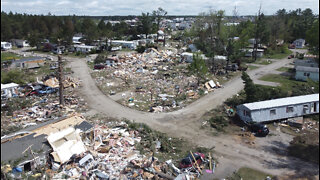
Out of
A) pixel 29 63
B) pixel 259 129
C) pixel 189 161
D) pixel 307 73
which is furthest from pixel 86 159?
pixel 29 63

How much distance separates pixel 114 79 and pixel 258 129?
20.1 metres

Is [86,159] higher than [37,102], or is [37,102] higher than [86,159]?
[37,102]

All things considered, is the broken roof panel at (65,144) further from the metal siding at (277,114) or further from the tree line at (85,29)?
the tree line at (85,29)

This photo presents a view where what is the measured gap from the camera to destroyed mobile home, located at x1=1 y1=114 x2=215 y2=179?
11816 millimetres

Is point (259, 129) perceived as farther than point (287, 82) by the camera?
No

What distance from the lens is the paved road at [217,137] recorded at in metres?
13.5

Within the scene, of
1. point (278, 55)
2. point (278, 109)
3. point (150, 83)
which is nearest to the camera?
point (278, 109)

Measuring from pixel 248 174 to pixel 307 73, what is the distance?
924 inches

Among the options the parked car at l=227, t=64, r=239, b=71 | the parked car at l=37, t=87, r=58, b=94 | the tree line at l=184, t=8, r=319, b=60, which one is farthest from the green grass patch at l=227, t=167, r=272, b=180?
the parked car at l=227, t=64, r=239, b=71

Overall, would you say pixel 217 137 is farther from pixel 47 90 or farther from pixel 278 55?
pixel 278 55

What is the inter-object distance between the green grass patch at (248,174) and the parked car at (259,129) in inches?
172

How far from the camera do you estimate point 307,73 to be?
30.7 meters

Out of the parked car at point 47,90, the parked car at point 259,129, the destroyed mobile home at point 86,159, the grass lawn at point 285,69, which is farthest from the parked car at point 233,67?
the destroyed mobile home at point 86,159

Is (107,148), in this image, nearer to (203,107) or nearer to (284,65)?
(203,107)
